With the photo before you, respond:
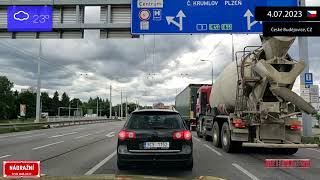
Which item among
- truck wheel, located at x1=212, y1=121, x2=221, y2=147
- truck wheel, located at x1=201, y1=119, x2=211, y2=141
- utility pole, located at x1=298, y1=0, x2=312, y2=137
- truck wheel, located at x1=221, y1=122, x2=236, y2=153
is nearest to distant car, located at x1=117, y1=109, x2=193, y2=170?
truck wheel, located at x1=221, y1=122, x2=236, y2=153

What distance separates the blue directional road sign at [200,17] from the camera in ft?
60.7

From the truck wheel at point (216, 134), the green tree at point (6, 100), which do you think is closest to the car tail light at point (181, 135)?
the truck wheel at point (216, 134)

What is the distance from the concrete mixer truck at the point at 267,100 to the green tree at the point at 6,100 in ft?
413

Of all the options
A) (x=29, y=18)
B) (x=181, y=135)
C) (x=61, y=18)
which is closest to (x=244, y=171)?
(x=181, y=135)

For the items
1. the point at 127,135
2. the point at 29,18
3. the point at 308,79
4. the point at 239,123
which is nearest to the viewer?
the point at 127,135

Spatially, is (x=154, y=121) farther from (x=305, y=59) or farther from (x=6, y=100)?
(x=6, y=100)

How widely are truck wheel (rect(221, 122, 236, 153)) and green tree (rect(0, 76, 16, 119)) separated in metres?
124

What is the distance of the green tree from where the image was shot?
131 meters

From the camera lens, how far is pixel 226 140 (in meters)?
15.7

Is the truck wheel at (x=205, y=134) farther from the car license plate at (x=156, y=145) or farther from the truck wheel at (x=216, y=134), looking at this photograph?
the car license plate at (x=156, y=145)

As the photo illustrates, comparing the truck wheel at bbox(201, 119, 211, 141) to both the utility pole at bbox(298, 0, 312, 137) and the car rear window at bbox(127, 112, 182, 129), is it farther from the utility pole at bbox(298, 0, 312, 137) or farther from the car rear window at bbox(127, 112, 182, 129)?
the car rear window at bbox(127, 112, 182, 129)

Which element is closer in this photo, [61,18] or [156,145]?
[156,145]

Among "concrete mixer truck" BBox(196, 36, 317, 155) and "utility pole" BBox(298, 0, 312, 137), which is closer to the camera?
"concrete mixer truck" BBox(196, 36, 317, 155)

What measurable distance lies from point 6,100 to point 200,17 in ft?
424
